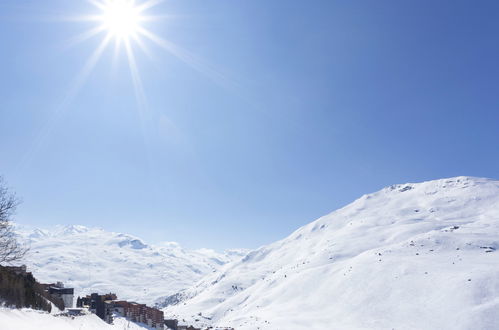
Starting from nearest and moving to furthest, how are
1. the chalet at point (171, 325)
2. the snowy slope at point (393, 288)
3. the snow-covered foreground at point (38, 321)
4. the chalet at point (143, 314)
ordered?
the snow-covered foreground at point (38, 321)
the chalet at point (143, 314)
the chalet at point (171, 325)
the snowy slope at point (393, 288)

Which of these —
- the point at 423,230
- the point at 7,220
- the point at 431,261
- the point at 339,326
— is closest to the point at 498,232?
the point at 423,230

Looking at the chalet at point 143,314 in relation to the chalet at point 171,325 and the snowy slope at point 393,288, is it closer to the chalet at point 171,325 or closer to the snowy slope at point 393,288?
the chalet at point 171,325

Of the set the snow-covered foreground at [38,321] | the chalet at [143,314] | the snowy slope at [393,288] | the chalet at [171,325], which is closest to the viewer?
the snow-covered foreground at [38,321]

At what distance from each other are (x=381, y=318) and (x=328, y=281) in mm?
47026

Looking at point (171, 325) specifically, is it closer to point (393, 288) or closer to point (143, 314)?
point (143, 314)

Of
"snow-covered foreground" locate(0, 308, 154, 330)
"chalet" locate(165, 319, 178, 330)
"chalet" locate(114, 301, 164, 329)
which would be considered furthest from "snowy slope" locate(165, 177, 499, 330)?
"snow-covered foreground" locate(0, 308, 154, 330)

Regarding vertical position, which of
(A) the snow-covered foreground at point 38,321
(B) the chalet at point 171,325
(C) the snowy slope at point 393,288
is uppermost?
(C) the snowy slope at point 393,288

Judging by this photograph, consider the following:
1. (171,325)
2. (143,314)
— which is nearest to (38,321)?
(143,314)

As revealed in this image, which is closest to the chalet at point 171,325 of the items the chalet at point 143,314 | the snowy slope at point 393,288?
the chalet at point 143,314

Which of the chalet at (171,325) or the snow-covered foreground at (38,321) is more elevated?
the chalet at (171,325)

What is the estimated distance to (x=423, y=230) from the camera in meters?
191

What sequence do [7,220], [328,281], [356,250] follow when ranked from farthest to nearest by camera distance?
[356,250]
[328,281]
[7,220]

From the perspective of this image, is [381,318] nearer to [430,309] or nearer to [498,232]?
[430,309]

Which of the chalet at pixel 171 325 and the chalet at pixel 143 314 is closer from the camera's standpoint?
the chalet at pixel 143 314
